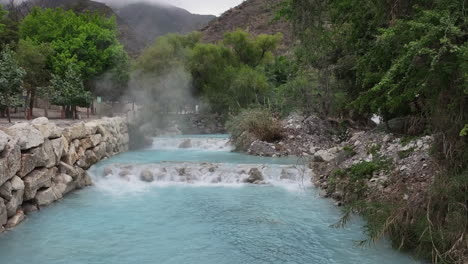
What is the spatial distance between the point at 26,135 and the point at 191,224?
14.5 feet

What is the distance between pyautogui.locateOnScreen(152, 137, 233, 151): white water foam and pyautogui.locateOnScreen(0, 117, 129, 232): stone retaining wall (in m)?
8.35

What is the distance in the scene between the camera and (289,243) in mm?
7449

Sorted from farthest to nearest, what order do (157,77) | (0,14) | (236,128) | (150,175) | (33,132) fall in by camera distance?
1. (157,77)
2. (0,14)
3. (236,128)
4. (150,175)
5. (33,132)

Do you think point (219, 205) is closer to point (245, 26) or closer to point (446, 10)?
point (446, 10)

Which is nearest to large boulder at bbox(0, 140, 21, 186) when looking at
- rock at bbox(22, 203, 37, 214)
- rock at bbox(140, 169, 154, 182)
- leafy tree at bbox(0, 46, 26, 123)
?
rock at bbox(22, 203, 37, 214)

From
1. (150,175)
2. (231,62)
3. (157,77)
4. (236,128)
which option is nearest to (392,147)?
(150,175)

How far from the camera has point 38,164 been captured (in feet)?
33.0

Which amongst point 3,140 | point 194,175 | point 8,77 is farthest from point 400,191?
point 8,77

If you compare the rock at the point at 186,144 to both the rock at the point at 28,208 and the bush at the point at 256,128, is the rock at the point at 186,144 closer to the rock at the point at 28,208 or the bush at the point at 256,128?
the bush at the point at 256,128

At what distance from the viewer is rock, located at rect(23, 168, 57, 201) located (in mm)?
9492

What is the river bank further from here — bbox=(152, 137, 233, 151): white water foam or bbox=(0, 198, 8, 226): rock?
bbox=(152, 137, 233, 151): white water foam

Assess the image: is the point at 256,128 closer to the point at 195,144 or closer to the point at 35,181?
the point at 195,144

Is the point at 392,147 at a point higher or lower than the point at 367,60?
lower

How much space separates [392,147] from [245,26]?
48.4 metres
